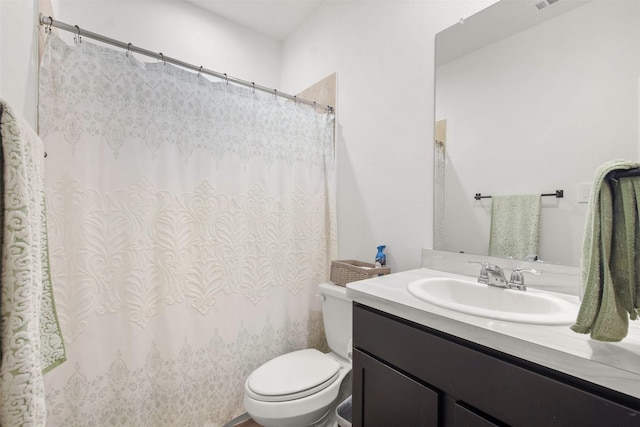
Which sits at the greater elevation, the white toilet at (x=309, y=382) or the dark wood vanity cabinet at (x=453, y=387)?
the dark wood vanity cabinet at (x=453, y=387)

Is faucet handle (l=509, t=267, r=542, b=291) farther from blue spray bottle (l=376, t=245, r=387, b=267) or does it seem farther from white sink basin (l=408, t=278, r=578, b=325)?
blue spray bottle (l=376, t=245, r=387, b=267)

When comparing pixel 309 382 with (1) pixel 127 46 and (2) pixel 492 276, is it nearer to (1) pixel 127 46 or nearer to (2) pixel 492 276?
(2) pixel 492 276

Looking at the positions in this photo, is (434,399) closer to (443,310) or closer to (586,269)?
(443,310)

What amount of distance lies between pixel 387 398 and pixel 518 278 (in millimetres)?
620

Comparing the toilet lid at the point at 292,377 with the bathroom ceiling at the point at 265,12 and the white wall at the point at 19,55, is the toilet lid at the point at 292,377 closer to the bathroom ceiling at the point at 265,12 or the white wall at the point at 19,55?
the white wall at the point at 19,55

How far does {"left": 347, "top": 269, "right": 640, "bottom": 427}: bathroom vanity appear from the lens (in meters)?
0.53

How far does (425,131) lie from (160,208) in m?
1.34

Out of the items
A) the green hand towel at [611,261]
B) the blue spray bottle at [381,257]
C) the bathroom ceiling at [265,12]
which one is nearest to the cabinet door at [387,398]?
Result: the green hand towel at [611,261]

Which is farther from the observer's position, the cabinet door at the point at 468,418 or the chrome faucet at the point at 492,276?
the chrome faucet at the point at 492,276

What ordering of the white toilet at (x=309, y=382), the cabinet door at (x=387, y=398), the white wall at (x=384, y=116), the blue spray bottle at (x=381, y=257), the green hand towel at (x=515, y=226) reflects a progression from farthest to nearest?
the blue spray bottle at (x=381, y=257) < the white wall at (x=384, y=116) < the white toilet at (x=309, y=382) < the green hand towel at (x=515, y=226) < the cabinet door at (x=387, y=398)

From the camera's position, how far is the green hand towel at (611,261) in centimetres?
52

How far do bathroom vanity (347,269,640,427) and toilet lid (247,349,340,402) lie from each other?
29cm

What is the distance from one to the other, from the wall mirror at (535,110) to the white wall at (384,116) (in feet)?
0.26

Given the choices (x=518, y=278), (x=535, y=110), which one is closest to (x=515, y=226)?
(x=518, y=278)
